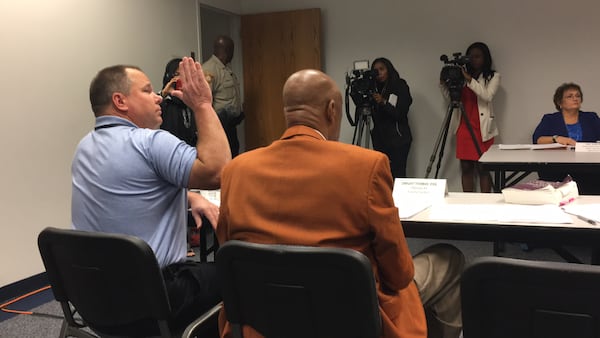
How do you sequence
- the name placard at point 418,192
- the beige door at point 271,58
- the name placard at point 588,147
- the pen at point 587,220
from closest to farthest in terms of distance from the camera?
the pen at point 587,220 < the name placard at point 418,192 < the name placard at point 588,147 < the beige door at point 271,58

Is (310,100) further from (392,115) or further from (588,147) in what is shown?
(392,115)

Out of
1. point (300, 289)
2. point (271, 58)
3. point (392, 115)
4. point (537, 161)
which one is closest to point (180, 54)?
point (271, 58)

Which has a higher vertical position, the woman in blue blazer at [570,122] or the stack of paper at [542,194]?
the woman in blue blazer at [570,122]

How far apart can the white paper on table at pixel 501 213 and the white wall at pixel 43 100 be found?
2.44 meters

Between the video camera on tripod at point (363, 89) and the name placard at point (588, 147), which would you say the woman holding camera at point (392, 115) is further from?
the name placard at point (588, 147)

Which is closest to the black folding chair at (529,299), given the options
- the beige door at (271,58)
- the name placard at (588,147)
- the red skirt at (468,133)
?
the name placard at (588,147)

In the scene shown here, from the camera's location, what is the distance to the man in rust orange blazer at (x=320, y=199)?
3.56 ft

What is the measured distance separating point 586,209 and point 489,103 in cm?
312

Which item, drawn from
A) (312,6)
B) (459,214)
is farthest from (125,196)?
(312,6)

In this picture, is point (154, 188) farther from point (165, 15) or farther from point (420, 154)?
point (420, 154)

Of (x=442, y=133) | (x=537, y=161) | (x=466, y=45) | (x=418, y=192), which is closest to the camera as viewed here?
(x=418, y=192)

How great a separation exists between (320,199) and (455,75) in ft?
11.6

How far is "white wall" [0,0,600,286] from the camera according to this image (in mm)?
A: 2977

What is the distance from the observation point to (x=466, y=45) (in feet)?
15.8
